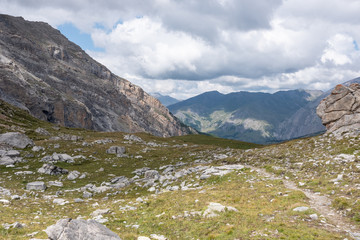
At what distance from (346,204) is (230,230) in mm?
9383

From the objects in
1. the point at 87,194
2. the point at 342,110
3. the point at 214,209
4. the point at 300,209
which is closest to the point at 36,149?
the point at 87,194

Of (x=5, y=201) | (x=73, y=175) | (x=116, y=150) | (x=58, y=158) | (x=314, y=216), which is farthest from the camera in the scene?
(x=116, y=150)

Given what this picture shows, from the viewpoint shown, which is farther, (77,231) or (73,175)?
(73,175)

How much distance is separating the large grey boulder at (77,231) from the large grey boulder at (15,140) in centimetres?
4639

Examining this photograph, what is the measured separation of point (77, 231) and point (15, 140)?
1930 inches

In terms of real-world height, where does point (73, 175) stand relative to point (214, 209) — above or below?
below

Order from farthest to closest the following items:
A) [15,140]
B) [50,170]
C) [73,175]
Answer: [15,140] < [50,170] < [73,175]

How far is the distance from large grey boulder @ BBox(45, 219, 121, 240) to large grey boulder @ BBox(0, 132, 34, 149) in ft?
152

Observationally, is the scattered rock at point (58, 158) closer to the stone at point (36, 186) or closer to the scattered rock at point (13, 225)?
the stone at point (36, 186)

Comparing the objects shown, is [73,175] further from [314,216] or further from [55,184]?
[314,216]

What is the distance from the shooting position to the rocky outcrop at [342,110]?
38.3 m

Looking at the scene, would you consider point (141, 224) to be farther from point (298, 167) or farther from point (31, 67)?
point (31, 67)

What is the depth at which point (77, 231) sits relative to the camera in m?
11.3

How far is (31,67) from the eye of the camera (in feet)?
633
